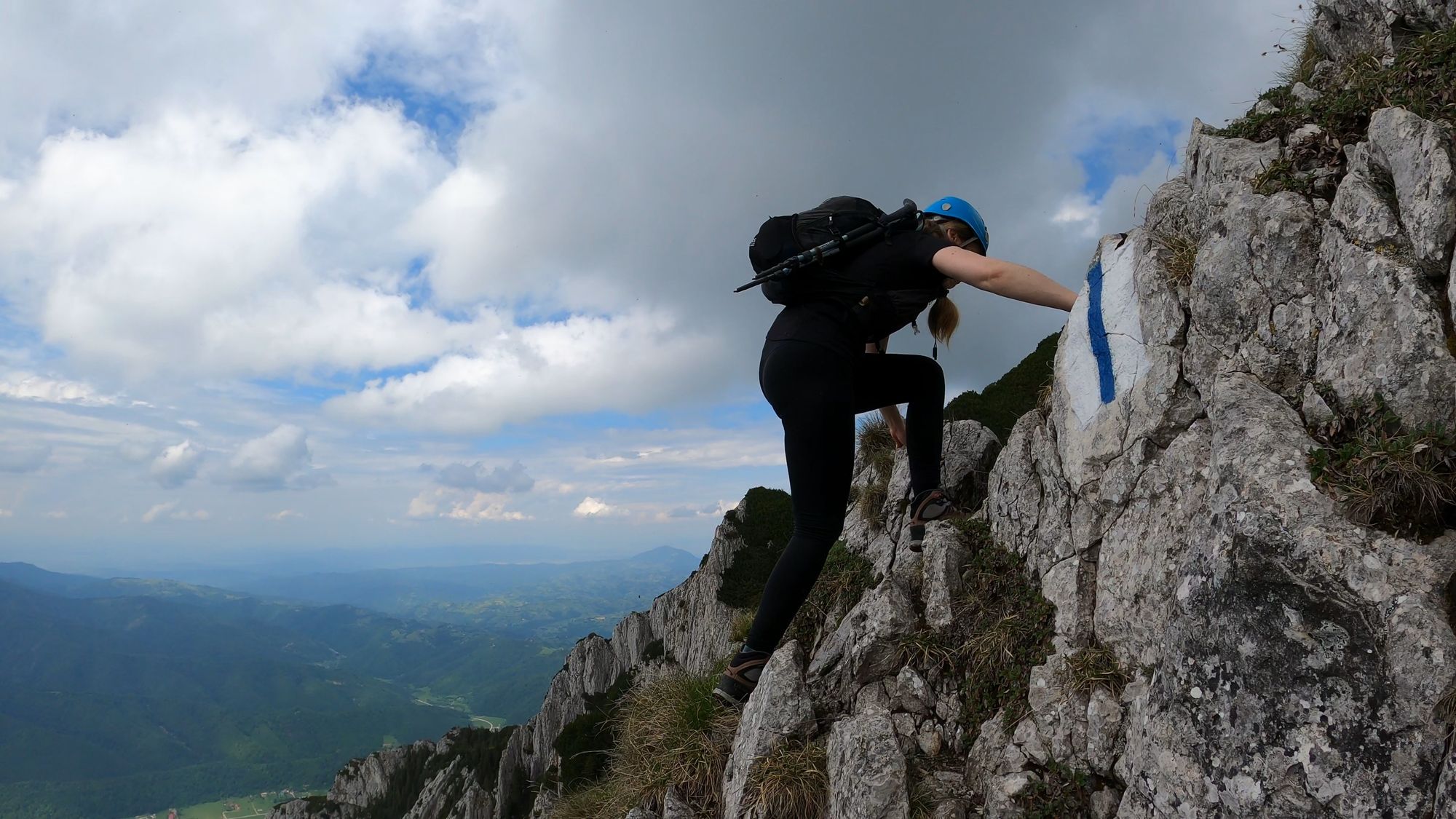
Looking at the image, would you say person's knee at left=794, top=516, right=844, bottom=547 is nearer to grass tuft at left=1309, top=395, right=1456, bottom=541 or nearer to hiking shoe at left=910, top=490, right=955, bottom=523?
hiking shoe at left=910, top=490, right=955, bottom=523

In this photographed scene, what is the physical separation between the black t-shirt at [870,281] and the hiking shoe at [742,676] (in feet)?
9.62

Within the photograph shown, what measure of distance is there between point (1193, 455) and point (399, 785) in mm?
76128

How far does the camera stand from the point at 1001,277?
512cm

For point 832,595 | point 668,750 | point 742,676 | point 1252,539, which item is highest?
point 1252,539

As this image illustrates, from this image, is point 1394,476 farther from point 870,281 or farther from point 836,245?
point 836,245

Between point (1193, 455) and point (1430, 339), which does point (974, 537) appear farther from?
point (1430, 339)

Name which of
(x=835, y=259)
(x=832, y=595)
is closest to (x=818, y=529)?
(x=835, y=259)

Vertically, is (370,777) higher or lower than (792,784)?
lower

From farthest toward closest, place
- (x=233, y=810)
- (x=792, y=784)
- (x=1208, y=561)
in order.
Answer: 1. (x=233, y=810)
2. (x=792, y=784)
3. (x=1208, y=561)

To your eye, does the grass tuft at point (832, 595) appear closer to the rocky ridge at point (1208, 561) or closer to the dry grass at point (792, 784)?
the rocky ridge at point (1208, 561)

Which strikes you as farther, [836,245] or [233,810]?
[233,810]

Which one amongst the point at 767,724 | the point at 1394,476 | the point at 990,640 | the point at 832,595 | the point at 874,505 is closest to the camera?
the point at 1394,476

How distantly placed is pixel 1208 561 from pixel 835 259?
3.30m

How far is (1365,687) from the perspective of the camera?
10.9 ft
